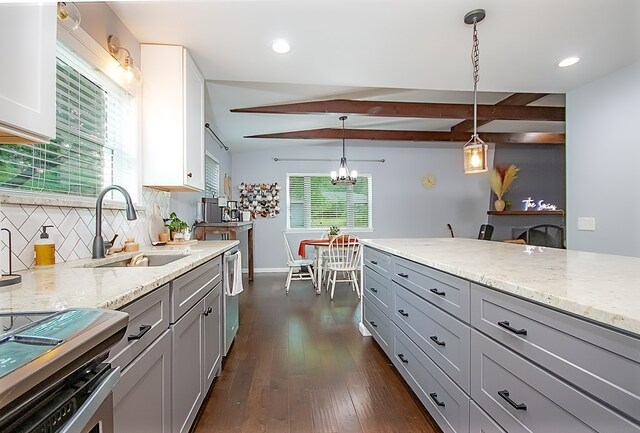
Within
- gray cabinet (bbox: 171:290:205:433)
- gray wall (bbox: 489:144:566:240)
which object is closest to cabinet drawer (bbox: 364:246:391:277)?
gray cabinet (bbox: 171:290:205:433)

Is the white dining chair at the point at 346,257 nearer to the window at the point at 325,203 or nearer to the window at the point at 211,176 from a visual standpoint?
the window at the point at 325,203

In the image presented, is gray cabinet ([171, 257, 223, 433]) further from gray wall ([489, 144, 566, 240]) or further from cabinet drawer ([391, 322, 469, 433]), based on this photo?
gray wall ([489, 144, 566, 240])

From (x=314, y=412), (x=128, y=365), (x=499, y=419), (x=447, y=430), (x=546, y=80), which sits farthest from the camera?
(x=546, y=80)

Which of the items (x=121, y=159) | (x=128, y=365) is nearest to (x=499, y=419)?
(x=128, y=365)

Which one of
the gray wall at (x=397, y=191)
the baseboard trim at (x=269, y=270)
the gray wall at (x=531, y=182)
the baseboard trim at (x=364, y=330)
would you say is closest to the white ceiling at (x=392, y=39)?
the baseboard trim at (x=364, y=330)

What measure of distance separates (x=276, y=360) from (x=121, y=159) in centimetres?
187

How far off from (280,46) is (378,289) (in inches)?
82.0

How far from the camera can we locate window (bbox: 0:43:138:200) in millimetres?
1373

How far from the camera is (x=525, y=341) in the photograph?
100 cm

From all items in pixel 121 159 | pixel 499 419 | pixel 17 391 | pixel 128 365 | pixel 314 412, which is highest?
pixel 121 159

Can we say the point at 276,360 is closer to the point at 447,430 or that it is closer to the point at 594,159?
the point at 447,430

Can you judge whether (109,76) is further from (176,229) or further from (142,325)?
(142,325)

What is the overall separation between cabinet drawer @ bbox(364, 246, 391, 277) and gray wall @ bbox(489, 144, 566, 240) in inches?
199

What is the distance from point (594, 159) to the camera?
10.3 feet
